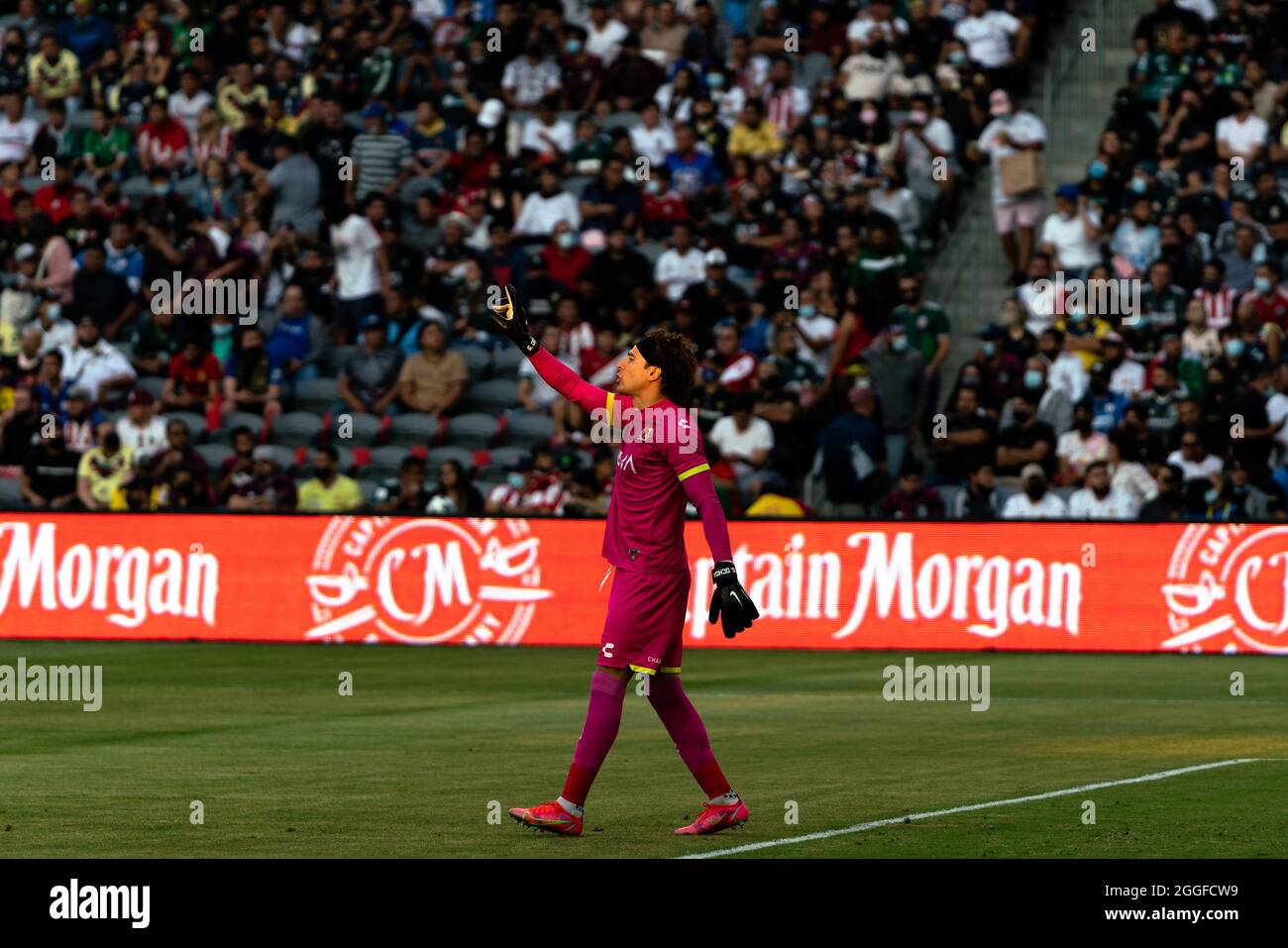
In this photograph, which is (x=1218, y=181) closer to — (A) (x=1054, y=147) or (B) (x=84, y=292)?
(A) (x=1054, y=147)

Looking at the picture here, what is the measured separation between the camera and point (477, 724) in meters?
17.2

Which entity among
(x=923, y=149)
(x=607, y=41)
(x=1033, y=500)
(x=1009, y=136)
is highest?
(x=607, y=41)

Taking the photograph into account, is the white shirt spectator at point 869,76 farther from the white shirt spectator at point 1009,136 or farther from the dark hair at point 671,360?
the dark hair at point 671,360

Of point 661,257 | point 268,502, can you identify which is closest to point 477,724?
point 268,502

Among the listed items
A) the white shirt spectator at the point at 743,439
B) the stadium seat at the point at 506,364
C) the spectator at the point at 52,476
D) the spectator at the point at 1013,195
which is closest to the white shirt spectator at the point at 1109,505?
the white shirt spectator at the point at 743,439

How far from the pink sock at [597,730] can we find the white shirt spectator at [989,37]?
781 inches

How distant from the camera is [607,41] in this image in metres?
31.6

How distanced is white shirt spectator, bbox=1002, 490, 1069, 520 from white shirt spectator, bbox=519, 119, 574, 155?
27.9 feet

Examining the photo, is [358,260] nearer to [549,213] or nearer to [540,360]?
[549,213]

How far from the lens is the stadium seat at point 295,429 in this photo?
94.6 ft

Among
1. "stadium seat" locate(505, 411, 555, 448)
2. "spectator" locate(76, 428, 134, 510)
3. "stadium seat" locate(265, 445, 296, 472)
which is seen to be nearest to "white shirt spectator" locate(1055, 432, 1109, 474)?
"stadium seat" locate(505, 411, 555, 448)

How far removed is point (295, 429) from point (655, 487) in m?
18.1

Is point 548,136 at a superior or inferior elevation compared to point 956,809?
superior

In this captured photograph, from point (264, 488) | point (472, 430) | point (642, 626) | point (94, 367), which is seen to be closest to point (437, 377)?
point (472, 430)
